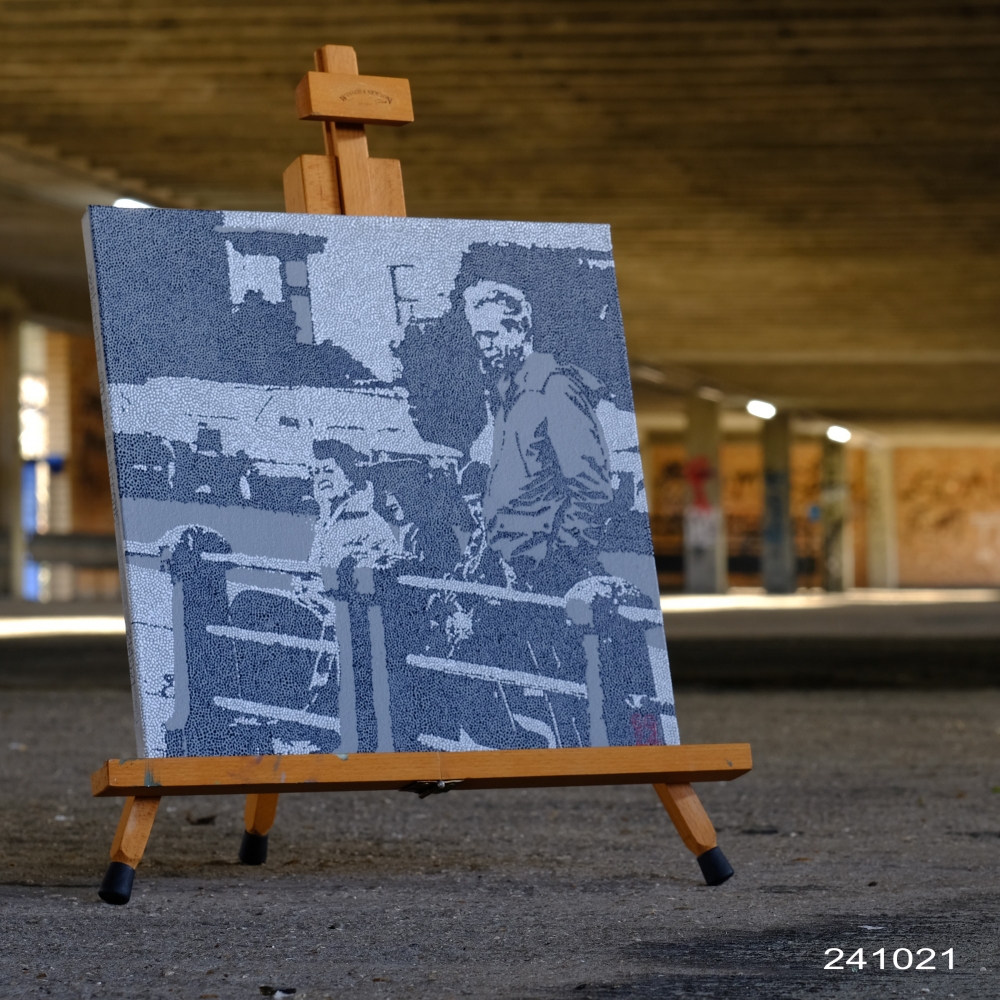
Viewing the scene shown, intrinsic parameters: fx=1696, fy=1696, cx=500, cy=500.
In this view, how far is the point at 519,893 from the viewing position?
3.39 meters

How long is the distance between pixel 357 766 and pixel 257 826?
0.76 m

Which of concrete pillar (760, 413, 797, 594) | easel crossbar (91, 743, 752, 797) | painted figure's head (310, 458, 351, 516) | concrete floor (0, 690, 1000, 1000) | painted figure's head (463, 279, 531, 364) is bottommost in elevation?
concrete floor (0, 690, 1000, 1000)

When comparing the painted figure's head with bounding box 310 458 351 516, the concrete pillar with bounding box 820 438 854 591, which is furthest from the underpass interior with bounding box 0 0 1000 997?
the concrete pillar with bounding box 820 438 854 591

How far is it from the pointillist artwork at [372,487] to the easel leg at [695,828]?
13 centimetres

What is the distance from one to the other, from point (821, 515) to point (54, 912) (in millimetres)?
33550

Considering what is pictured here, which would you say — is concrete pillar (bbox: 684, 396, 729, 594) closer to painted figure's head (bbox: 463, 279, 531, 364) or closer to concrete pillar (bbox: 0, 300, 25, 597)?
concrete pillar (bbox: 0, 300, 25, 597)

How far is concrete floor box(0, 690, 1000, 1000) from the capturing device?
8.64 feet

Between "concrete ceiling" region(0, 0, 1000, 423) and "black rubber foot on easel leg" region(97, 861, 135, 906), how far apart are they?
23.5 feet

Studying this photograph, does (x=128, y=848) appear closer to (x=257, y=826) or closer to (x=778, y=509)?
(x=257, y=826)

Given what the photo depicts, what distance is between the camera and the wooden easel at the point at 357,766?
3.02m

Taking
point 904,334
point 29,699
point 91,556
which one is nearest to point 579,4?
point 29,699

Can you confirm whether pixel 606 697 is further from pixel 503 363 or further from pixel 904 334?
pixel 904 334

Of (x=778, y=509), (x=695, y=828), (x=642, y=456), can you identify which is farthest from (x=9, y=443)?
(x=695, y=828)

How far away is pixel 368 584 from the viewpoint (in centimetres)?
330
